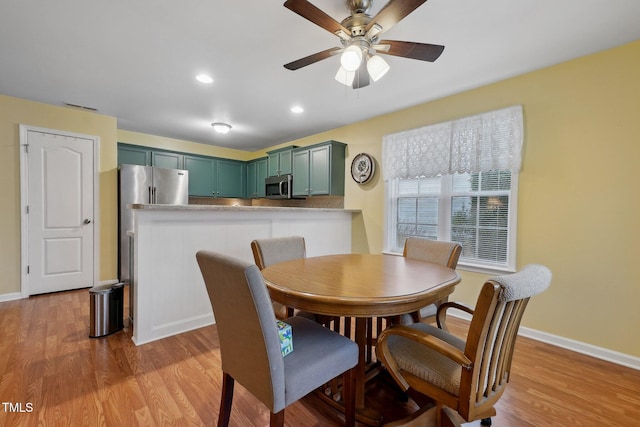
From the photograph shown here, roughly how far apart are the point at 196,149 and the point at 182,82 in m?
2.57

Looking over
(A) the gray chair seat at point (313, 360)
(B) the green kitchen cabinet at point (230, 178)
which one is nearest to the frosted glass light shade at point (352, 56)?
(A) the gray chair seat at point (313, 360)

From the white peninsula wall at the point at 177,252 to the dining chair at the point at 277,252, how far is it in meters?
0.72

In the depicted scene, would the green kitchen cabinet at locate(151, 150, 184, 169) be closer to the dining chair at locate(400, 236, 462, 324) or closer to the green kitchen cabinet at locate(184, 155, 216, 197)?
the green kitchen cabinet at locate(184, 155, 216, 197)

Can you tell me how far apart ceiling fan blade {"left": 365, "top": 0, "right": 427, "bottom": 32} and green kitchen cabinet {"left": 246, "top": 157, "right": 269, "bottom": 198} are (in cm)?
381

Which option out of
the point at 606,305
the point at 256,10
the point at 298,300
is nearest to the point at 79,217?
the point at 256,10

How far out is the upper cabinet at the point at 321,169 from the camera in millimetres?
3982

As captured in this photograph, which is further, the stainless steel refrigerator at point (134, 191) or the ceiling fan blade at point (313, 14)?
the stainless steel refrigerator at point (134, 191)

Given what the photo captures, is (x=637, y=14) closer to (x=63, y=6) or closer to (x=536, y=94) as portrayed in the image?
(x=536, y=94)

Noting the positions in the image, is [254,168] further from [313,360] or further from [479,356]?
[479,356]

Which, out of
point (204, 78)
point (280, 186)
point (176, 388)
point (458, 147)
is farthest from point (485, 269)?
point (204, 78)

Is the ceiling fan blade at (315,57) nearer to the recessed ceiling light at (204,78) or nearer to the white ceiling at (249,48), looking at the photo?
the white ceiling at (249,48)

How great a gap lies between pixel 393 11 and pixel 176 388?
2.48 m

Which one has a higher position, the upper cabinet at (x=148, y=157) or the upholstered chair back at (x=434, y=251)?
the upper cabinet at (x=148, y=157)

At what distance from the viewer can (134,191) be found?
151 inches
